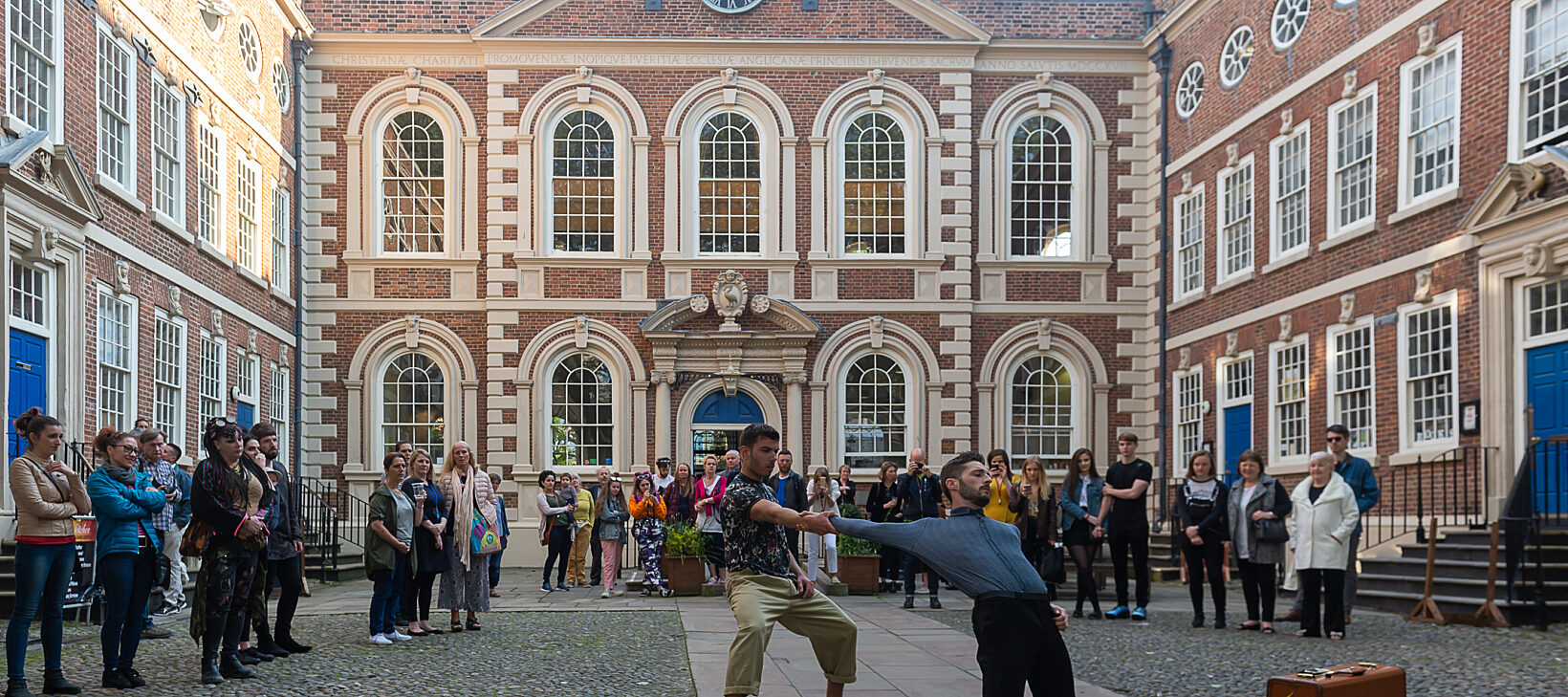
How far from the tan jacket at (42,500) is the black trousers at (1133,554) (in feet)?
26.2

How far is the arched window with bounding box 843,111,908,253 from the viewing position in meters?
24.5

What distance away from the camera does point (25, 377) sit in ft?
47.4

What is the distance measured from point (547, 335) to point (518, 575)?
4.00 m

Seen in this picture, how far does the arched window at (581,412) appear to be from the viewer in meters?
24.2

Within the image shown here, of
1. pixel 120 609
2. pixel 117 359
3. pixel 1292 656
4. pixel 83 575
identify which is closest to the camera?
pixel 120 609

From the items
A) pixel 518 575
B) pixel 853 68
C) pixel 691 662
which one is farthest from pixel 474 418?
pixel 691 662

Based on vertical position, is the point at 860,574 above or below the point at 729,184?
below

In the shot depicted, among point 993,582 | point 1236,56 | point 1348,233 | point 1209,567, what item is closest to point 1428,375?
point 1348,233

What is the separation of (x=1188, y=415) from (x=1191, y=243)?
259cm

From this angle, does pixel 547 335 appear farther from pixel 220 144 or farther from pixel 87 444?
pixel 87 444

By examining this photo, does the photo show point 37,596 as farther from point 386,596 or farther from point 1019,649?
point 1019,649

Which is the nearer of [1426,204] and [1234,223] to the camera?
[1426,204]

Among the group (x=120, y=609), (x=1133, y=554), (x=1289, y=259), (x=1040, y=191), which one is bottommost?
(x=1133, y=554)

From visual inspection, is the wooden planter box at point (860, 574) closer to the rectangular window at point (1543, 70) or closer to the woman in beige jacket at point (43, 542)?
the rectangular window at point (1543, 70)
